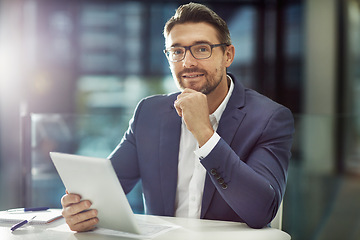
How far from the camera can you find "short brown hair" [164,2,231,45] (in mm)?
1617

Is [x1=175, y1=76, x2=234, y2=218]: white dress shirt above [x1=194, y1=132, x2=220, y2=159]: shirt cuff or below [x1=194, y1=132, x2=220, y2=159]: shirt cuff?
below

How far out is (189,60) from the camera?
1.57 m

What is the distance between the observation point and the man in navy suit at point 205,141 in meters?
1.30

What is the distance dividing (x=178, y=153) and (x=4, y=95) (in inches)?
130

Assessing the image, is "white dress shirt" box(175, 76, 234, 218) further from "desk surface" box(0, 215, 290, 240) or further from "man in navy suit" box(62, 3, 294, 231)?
"desk surface" box(0, 215, 290, 240)

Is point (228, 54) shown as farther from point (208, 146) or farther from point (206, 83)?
point (208, 146)

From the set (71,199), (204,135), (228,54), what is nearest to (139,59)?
(228,54)

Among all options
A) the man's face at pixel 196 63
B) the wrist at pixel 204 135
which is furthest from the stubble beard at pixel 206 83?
the wrist at pixel 204 135

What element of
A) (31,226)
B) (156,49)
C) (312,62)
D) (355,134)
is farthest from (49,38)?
(31,226)

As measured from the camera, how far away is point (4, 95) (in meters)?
4.36

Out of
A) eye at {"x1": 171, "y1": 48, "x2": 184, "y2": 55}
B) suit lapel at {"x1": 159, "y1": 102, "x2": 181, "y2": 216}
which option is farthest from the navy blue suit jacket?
eye at {"x1": 171, "y1": 48, "x2": 184, "y2": 55}

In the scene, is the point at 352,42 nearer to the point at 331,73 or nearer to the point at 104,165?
the point at 331,73

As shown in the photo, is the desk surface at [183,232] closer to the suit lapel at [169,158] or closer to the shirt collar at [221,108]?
the suit lapel at [169,158]

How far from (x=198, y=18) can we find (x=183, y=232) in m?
0.81
